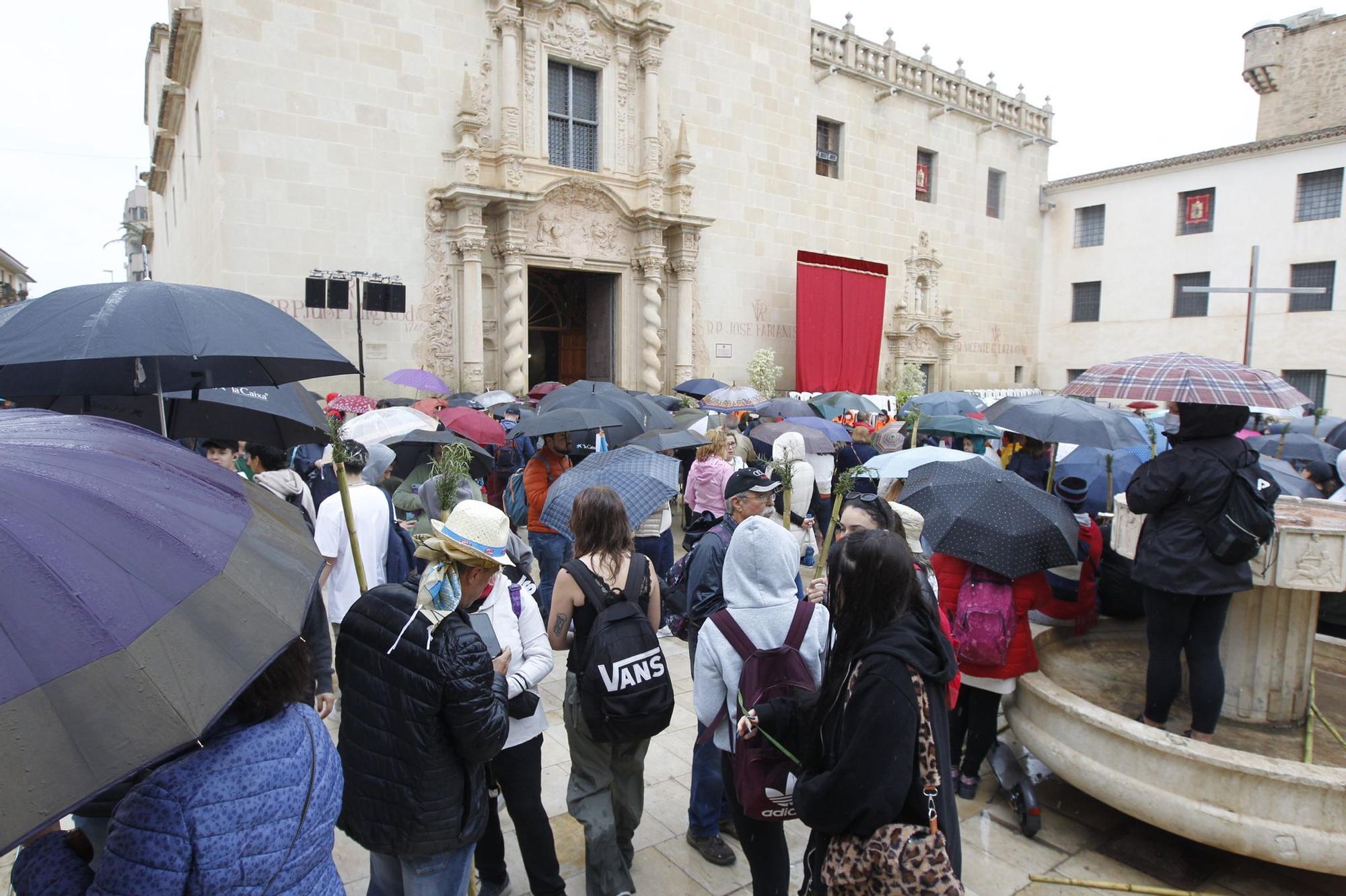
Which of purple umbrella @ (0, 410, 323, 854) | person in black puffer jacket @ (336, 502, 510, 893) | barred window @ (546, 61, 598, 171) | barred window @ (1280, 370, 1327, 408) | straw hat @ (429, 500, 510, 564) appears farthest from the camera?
barred window @ (1280, 370, 1327, 408)

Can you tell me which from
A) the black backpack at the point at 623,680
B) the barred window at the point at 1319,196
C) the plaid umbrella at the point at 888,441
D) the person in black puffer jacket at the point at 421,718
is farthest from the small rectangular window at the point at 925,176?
the person in black puffer jacket at the point at 421,718

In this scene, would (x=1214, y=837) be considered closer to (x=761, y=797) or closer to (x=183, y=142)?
(x=761, y=797)

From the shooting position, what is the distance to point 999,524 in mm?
3920

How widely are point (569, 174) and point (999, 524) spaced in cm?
1397

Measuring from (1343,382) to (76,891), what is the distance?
29554mm

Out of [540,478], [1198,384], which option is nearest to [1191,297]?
[1198,384]

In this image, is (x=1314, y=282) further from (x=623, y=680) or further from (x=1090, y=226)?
(x=623, y=680)

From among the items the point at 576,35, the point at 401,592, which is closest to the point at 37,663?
the point at 401,592

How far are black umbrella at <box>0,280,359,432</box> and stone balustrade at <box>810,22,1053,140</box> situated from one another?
20411mm

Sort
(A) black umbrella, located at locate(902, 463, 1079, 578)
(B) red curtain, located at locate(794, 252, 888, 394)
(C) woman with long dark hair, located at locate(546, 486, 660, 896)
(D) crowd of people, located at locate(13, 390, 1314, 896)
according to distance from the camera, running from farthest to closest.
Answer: (B) red curtain, located at locate(794, 252, 888, 394)
(A) black umbrella, located at locate(902, 463, 1079, 578)
(C) woman with long dark hair, located at locate(546, 486, 660, 896)
(D) crowd of people, located at locate(13, 390, 1314, 896)

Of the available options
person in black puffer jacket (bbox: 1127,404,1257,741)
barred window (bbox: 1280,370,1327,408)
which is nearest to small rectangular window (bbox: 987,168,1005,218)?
barred window (bbox: 1280,370,1327,408)

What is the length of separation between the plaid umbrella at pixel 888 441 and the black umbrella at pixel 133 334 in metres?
7.09

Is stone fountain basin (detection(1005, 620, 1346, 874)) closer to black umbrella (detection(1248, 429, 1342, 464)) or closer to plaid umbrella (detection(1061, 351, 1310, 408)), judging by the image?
plaid umbrella (detection(1061, 351, 1310, 408))

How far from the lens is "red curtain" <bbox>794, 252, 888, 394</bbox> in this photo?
19734 millimetres
